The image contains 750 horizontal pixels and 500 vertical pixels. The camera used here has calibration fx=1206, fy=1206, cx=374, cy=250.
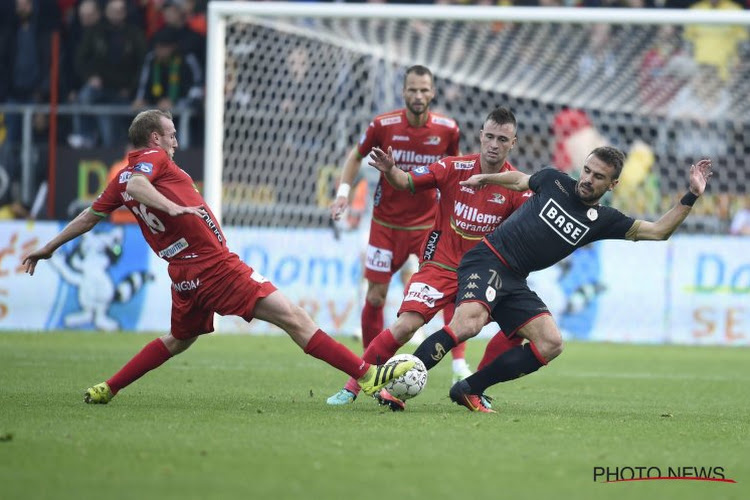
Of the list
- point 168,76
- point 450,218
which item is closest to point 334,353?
point 450,218

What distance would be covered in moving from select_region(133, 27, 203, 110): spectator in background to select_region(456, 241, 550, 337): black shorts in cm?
1113

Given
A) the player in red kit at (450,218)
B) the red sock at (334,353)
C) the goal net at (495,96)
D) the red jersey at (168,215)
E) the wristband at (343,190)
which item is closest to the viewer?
the red jersey at (168,215)

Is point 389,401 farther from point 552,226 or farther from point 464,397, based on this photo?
point 552,226

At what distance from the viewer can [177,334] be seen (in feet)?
27.2

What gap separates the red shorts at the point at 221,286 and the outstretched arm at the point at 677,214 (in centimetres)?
254

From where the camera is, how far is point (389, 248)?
10.5 metres

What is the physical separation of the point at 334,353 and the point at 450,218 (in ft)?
5.16

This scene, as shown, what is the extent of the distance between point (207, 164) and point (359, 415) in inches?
344

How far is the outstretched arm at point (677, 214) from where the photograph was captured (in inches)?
313

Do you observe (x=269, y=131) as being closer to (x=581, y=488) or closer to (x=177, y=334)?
(x=177, y=334)

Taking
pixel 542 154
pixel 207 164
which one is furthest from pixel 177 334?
pixel 542 154

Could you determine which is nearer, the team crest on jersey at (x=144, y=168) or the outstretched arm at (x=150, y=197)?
the outstretched arm at (x=150, y=197)

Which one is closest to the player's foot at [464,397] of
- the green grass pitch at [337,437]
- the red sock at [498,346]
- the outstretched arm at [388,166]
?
the green grass pitch at [337,437]

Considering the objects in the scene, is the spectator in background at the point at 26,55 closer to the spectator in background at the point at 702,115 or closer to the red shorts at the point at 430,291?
the spectator in background at the point at 702,115
